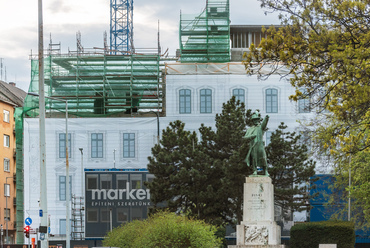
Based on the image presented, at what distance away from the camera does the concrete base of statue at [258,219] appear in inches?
1330

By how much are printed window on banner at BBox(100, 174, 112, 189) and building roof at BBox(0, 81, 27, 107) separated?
81.6 feet

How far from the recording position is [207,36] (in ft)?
242

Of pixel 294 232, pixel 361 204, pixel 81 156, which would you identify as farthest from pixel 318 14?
pixel 81 156

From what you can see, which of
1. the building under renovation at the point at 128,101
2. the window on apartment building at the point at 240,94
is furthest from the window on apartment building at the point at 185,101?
the window on apartment building at the point at 240,94

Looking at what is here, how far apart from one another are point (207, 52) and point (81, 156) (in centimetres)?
1607

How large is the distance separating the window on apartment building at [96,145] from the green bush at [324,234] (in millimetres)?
33234

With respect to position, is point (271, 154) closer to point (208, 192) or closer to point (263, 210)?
point (208, 192)

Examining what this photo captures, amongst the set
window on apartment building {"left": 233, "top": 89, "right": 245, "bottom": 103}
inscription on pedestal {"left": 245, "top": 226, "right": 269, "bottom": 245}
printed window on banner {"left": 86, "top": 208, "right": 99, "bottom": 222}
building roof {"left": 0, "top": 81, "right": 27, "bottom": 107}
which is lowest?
printed window on banner {"left": 86, "top": 208, "right": 99, "bottom": 222}

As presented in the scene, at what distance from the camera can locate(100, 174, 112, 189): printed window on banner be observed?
6912 cm

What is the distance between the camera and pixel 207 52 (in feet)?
245

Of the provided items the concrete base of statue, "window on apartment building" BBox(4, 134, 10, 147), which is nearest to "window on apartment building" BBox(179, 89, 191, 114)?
"window on apartment building" BBox(4, 134, 10, 147)

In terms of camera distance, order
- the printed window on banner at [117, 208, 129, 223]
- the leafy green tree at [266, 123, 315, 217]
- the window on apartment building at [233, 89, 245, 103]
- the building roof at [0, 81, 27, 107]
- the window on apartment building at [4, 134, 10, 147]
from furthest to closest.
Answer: the building roof at [0, 81, 27, 107] → the window on apartment building at [4, 134, 10, 147] → the window on apartment building at [233, 89, 245, 103] → the printed window on banner at [117, 208, 129, 223] → the leafy green tree at [266, 123, 315, 217]

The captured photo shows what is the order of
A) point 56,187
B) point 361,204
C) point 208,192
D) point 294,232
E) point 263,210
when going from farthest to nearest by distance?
point 56,187 → point 361,204 → point 208,192 → point 294,232 → point 263,210

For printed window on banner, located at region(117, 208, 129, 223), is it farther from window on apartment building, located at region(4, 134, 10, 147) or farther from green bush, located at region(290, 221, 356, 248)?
green bush, located at region(290, 221, 356, 248)
